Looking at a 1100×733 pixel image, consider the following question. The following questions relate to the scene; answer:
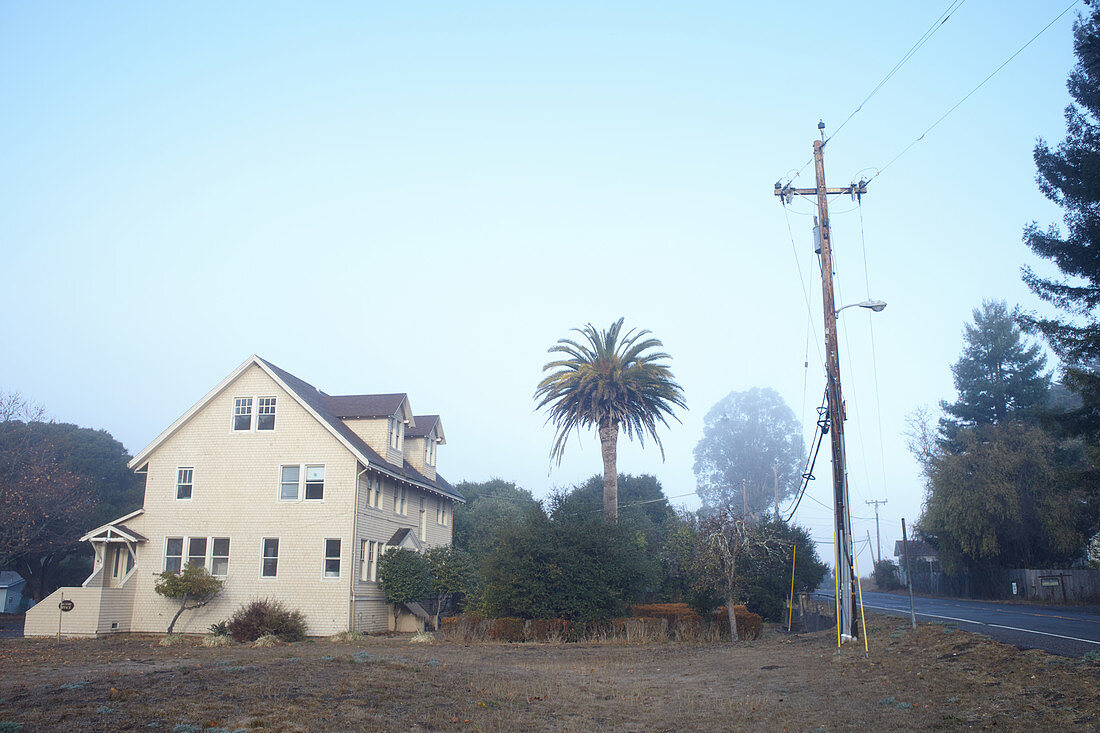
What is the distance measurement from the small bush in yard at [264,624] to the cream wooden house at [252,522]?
Result: 2.43 meters

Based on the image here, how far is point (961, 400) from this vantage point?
189 feet

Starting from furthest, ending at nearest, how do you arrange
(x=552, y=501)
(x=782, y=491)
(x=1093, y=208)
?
1. (x=782, y=491)
2. (x=552, y=501)
3. (x=1093, y=208)

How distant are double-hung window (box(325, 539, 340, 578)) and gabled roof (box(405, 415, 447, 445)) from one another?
364 inches

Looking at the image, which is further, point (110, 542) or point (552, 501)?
point (110, 542)

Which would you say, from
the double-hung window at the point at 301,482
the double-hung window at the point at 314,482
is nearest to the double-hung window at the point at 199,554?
the double-hung window at the point at 301,482

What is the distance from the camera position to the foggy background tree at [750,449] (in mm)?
110562

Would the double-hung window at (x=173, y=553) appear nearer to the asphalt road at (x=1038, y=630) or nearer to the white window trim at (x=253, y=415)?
the white window trim at (x=253, y=415)

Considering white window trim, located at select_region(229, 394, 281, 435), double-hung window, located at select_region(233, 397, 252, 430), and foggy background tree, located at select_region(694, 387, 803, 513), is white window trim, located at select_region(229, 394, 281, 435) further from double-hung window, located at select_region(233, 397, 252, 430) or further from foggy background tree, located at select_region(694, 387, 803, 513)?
foggy background tree, located at select_region(694, 387, 803, 513)

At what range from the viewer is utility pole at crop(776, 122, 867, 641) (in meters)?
20.2

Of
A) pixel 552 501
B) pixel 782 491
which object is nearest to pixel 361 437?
pixel 552 501

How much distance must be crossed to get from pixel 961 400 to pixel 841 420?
42778 millimetres

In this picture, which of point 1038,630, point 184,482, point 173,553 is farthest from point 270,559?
point 1038,630

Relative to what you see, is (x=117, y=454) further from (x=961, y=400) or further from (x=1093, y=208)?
(x=961, y=400)

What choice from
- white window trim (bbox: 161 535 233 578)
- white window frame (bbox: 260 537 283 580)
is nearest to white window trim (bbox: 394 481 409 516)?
white window frame (bbox: 260 537 283 580)
